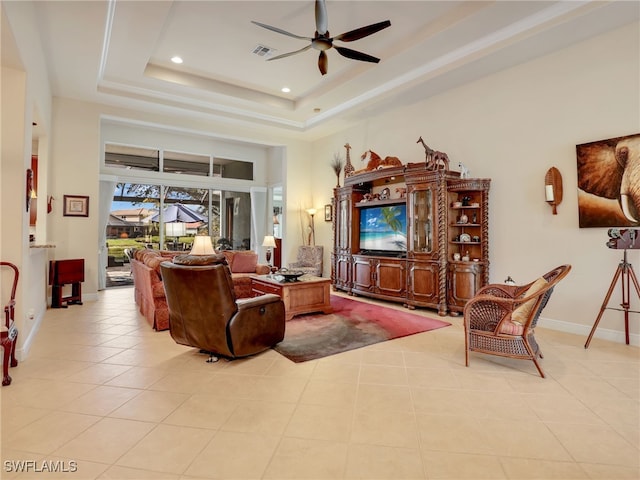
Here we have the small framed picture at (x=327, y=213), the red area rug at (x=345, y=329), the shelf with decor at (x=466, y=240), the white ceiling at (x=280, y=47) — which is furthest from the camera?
the small framed picture at (x=327, y=213)

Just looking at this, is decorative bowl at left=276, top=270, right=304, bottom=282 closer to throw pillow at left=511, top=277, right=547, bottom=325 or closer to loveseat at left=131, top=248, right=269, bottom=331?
loveseat at left=131, top=248, right=269, bottom=331

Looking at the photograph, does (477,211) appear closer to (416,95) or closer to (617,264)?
(617,264)

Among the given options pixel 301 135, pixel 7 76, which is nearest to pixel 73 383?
pixel 7 76

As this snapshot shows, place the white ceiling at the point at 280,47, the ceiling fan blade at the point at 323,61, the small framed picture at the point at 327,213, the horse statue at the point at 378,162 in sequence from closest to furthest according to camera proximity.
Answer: the white ceiling at the point at 280,47, the ceiling fan blade at the point at 323,61, the horse statue at the point at 378,162, the small framed picture at the point at 327,213

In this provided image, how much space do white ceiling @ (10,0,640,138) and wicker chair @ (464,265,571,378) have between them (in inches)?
116

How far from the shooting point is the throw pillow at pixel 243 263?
6.42 metres

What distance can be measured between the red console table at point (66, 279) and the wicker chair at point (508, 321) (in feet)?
19.7

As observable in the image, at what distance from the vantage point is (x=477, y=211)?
5.22 meters

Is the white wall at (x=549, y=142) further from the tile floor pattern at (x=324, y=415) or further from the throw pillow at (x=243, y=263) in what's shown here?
the throw pillow at (x=243, y=263)

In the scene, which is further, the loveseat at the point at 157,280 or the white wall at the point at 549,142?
the loveseat at the point at 157,280

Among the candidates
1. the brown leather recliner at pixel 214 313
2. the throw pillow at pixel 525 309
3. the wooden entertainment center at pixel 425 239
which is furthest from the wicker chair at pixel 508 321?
the brown leather recliner at pixel 214 313

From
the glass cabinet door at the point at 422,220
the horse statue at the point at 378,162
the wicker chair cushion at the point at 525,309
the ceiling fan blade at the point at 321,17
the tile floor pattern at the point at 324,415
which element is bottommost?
the tile floor pattern at the point at 324,415

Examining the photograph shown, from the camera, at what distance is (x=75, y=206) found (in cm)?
624

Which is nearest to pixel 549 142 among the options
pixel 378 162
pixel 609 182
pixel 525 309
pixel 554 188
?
pixel 554 188
